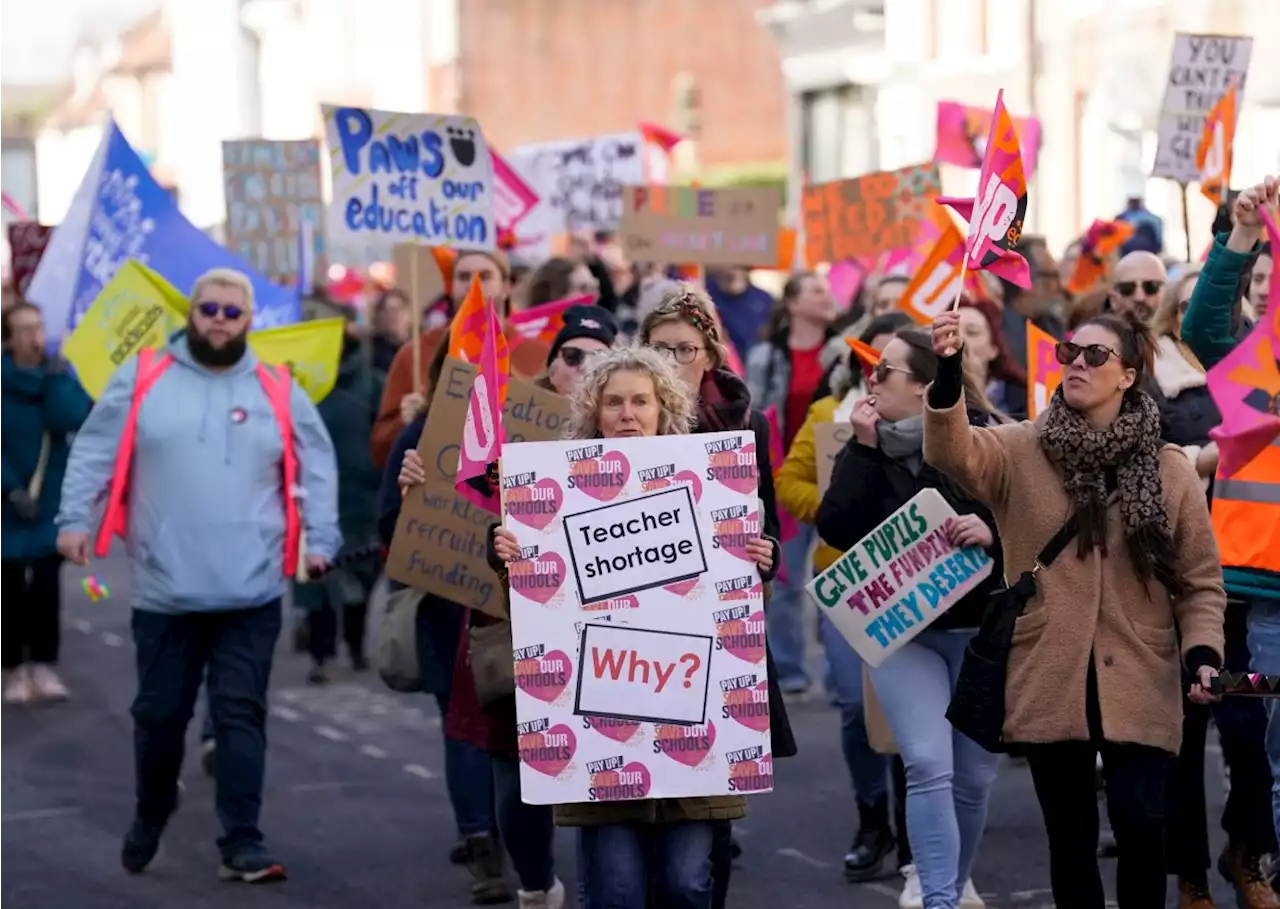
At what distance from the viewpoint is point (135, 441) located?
867cm

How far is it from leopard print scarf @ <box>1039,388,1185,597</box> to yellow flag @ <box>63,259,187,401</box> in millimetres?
5712

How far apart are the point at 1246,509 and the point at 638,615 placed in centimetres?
210

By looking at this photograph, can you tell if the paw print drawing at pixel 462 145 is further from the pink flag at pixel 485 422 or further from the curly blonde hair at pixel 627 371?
the curly blonde hair at pixel 627 371

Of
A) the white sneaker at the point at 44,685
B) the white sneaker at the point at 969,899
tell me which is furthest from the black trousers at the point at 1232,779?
the white sneaker at the point at 44,685

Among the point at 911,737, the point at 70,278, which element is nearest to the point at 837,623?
the point at 911,737

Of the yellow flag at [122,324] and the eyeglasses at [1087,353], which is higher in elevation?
the eyeglasses at [1087,353]

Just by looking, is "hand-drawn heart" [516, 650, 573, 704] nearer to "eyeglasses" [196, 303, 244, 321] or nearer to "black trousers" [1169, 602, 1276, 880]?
"black trousers" [1169, 602, 1276, 880]

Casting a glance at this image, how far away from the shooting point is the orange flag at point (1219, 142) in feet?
38.7

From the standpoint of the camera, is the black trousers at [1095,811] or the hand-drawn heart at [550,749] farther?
the black trousers at [1095,811]

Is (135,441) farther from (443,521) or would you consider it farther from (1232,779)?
(1232,779)

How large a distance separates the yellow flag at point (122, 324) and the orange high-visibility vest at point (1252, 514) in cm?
526

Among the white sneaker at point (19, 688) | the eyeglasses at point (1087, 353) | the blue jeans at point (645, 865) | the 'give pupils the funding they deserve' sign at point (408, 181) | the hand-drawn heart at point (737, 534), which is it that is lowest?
the white sneaker at point (19, 688)

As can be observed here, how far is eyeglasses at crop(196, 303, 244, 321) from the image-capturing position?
863 cm

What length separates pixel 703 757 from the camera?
242 inches
